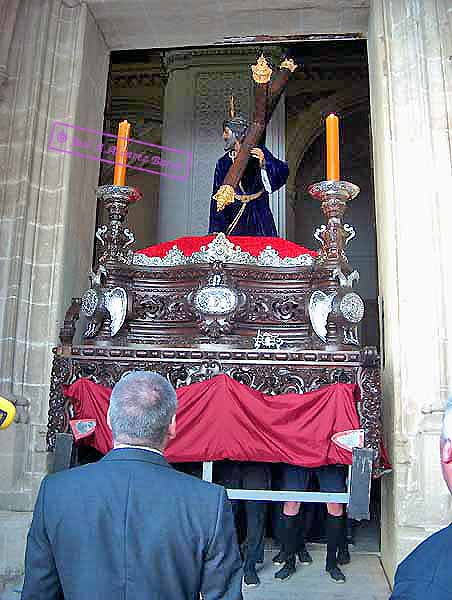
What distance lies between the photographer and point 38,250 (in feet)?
14.5

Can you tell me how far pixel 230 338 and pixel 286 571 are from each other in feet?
4.68

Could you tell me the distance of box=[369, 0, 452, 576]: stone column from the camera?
3660mm

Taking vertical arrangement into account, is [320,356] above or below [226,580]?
above

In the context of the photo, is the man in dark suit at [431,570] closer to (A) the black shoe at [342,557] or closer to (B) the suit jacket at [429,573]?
(B) the suit jacket at [429,573]

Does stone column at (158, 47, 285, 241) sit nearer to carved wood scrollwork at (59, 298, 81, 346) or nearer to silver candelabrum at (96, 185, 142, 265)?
silver candelabrum at (96, 185, 142, 265)

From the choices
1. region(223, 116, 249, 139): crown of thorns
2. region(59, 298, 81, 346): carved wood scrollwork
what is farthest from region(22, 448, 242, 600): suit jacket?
region(223, 116, 249, 139): crown of thorns

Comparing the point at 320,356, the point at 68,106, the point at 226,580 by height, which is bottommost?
the point at 226,580

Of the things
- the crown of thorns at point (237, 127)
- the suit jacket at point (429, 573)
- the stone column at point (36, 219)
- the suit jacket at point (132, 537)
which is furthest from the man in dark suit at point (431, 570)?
the crown of thorns at point (237, 127)

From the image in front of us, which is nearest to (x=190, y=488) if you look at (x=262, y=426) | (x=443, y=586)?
(x=443, y=586)

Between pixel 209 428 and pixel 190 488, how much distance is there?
1.89 meters

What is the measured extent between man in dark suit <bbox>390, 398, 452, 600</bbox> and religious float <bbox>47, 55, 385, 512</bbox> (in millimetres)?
2036

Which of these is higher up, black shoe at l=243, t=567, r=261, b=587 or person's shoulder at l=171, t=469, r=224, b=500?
person's shoulder at l=171, t=469, r=224, b=500

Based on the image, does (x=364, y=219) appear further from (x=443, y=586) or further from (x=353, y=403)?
(x=443, y=586)

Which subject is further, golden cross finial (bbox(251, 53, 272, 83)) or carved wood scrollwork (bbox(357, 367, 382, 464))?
golden cross finial (bbox(251, 53, 272, 83))
